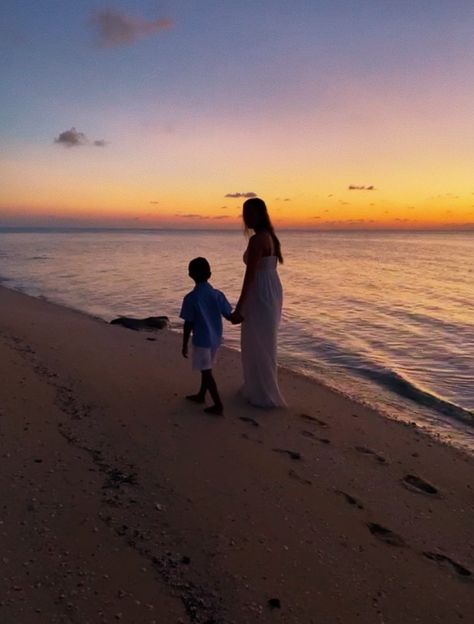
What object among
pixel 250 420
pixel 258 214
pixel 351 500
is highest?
pixel 258 214

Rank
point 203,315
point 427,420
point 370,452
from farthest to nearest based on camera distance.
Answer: point 427,420 < point 203,315 < point 370,452

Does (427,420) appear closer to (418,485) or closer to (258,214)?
(418,485)

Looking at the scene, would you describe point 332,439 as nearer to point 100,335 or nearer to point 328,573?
point 328,573

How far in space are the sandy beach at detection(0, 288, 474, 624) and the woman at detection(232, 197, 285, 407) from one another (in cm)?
30

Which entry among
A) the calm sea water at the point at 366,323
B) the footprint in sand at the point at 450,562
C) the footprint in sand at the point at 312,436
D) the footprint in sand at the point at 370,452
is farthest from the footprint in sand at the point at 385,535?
the calm sea water at the point at 366,323

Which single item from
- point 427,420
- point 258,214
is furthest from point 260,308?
point 427,420

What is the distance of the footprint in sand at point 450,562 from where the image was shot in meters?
3.39

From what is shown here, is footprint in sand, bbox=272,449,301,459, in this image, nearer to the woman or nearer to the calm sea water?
the woman

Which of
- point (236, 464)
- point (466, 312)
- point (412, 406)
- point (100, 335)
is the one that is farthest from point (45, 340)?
point (466, 312)

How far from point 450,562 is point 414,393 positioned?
5020 mm

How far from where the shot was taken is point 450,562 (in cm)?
351

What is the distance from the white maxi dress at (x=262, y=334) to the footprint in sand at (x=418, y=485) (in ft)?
6.21

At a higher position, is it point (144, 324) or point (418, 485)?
point (144, 324)

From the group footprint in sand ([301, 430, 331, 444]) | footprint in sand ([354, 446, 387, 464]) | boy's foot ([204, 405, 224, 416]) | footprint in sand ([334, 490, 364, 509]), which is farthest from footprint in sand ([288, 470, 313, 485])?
boy's foot ([204, 405, 224, 416])
